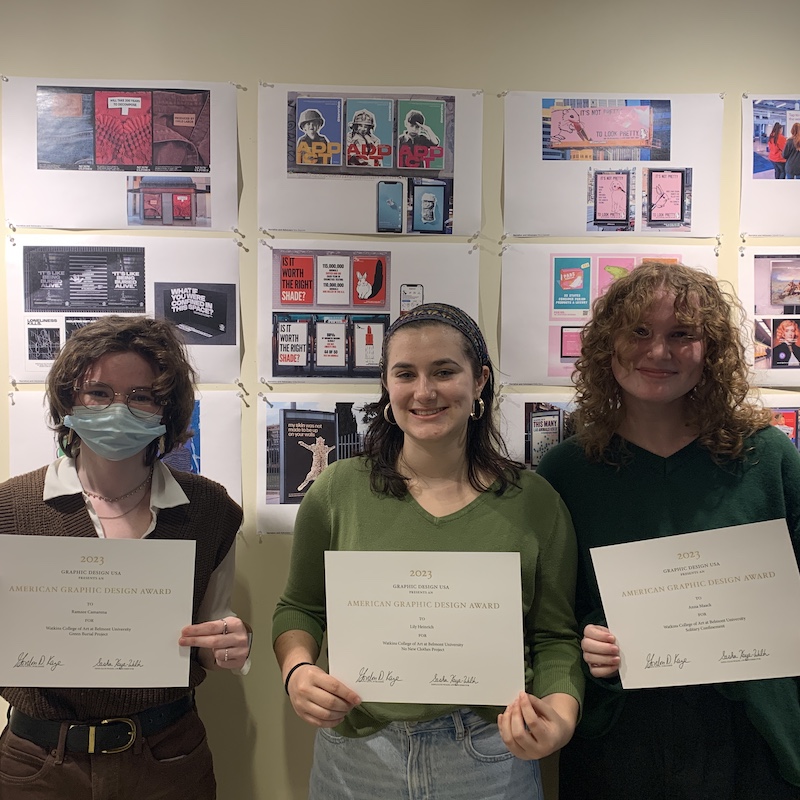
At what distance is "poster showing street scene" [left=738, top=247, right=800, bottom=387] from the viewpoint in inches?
75.6

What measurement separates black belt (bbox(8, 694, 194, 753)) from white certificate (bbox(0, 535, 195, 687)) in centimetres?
11

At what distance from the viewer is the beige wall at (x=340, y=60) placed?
184 cm

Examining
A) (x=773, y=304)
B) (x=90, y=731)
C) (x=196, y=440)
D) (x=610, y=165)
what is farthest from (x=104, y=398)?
(x=773, y=304)

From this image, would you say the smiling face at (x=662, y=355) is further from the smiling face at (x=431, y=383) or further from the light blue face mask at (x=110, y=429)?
the light blue face mask at (x=110, y=429)

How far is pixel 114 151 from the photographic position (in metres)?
1.84

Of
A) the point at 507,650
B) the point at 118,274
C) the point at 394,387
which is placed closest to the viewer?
the point at 507,650

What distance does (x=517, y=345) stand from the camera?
6.29 feet

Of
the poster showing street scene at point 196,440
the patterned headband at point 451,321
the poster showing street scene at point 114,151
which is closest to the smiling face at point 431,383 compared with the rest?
the patterned headband at point 451,321

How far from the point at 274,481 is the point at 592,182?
1.27 m

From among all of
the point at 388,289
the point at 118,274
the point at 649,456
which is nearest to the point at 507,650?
the point at 649,456

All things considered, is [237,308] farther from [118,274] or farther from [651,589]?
[651,589]

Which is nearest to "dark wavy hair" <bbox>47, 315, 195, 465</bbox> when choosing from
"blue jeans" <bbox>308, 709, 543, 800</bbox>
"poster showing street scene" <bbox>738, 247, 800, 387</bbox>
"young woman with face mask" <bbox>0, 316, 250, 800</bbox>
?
"young woman with face mask" <bbox>0, 316, 250, 800</bbox>

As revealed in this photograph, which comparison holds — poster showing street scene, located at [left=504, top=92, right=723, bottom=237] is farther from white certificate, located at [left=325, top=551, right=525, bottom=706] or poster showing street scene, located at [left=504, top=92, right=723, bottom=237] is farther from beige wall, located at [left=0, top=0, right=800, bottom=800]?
white certificate, located at [left=325, top=551, right=525, bottom=706]

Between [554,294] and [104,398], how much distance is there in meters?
1.24
